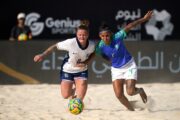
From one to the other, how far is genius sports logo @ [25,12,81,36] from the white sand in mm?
3213

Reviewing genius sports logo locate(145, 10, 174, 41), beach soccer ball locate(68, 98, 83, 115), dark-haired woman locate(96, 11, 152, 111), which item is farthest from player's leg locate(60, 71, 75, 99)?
genius sports logo locate(145, 10, 174, 41)

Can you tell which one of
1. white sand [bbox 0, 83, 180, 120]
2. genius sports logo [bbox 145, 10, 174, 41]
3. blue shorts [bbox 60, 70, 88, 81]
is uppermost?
genius sports logo [bbox 145, 10, 174, 41]

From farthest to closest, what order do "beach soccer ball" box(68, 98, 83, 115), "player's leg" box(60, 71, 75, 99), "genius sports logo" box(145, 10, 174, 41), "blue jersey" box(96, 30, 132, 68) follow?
"genius sports logo" box(145, 10, 174, 41), "player's leg" box(60, 71, 75, 99), "blue jersey" box(96, 30, 132, 68), "beach soccer ball" box(68, 98, 83, 115)

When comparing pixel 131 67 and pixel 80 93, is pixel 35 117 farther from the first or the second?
pixel 131 67

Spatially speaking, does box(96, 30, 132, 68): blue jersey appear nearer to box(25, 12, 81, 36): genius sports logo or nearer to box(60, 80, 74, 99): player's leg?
box(60, 80, 74, 99): player's leg

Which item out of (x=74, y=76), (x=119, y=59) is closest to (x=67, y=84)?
(x=74, y=76)

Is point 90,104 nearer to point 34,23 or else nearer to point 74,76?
point 74,76

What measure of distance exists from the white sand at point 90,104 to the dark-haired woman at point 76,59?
46 centimetres

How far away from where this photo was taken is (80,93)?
10.2 meters

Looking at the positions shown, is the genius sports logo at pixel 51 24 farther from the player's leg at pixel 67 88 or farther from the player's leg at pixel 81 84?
the player's leg at pixel 81 84

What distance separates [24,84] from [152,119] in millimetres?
5391

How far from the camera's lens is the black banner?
56.0ft

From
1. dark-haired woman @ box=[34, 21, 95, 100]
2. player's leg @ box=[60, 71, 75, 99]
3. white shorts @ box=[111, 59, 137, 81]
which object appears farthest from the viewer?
player's leg @ box=[60, 71, 75, 99]

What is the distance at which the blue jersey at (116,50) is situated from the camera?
10.0 meters
